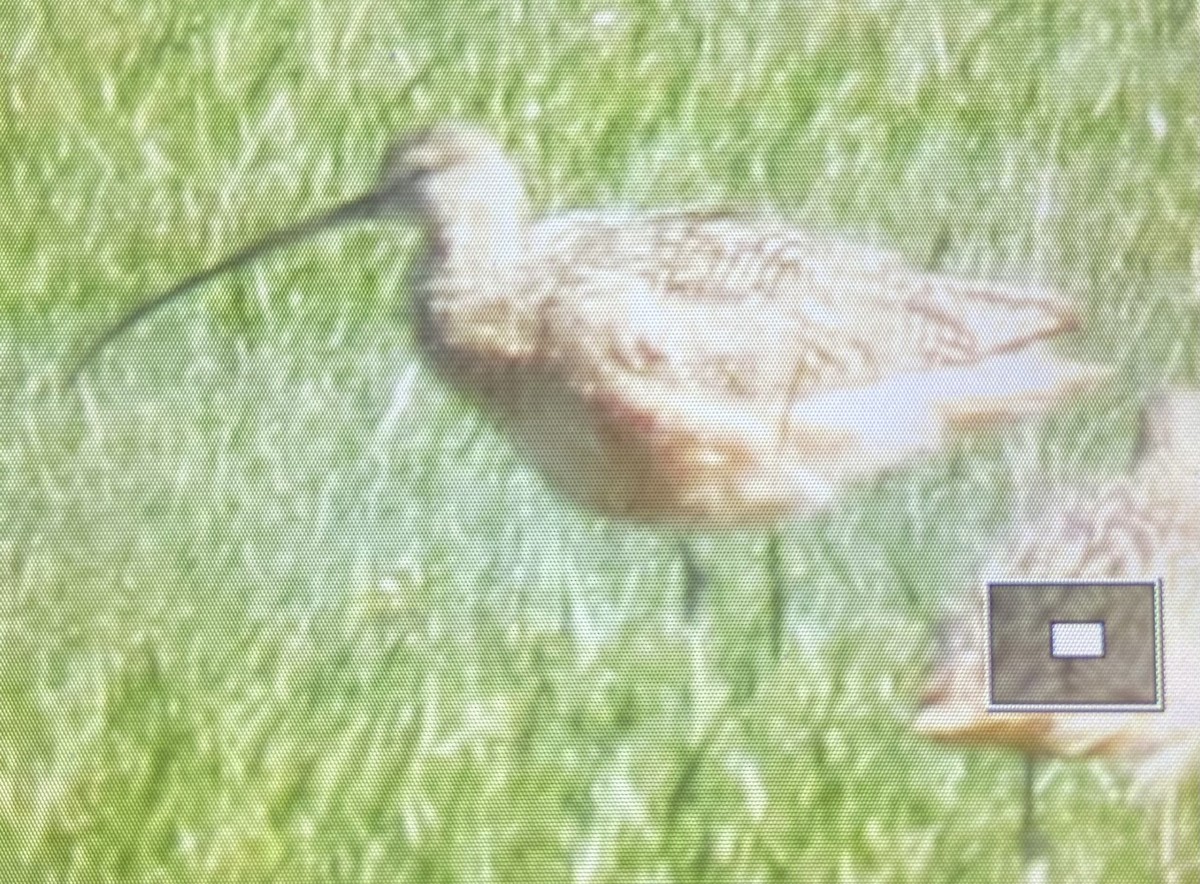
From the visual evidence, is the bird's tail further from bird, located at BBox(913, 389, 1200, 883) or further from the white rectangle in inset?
the white rectangle in inset

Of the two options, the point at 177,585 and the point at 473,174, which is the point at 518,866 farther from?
the point at 473,174

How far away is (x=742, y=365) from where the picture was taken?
4.58ft

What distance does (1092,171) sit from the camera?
4.58ft

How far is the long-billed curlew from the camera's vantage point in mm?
1396

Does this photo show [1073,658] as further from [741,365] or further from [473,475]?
[473,475]

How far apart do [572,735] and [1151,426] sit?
665 millimetres

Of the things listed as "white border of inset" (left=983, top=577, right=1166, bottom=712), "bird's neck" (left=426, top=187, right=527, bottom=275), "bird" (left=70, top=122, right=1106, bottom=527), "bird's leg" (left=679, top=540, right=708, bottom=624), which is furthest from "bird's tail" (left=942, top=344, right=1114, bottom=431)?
"bird's neck" (left=426, top=187, right=527, bottom=275)

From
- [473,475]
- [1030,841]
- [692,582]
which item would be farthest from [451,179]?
[1030,841]

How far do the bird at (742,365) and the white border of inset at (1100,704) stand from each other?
0.55 ft

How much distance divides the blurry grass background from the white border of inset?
50mm

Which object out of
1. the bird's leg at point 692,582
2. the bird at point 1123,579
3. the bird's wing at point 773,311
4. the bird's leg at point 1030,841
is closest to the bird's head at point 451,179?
the bird's wing at point 773,311

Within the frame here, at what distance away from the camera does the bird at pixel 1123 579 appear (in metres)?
1.38

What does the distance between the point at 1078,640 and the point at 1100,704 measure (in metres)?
0.07

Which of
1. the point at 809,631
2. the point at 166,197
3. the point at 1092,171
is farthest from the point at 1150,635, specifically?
the point at 166,197
